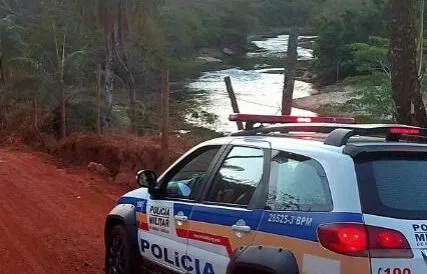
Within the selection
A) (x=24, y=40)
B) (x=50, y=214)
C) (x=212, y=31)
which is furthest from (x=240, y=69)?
(x=50, y=214)

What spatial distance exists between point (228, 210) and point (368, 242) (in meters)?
1.10

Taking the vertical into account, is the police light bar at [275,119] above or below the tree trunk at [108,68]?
above

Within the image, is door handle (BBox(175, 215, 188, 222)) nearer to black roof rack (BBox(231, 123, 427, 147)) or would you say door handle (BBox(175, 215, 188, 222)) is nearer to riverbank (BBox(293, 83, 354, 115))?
black roof rack (BBox(231, 123, 427, 147))

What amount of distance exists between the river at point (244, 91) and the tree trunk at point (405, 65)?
1375cm

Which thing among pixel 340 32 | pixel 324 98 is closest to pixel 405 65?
pixel 324 98

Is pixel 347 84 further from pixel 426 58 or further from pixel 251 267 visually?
pixel 251 267

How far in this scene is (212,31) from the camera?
66.6m

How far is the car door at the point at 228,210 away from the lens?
4.43m

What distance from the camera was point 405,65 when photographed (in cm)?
985

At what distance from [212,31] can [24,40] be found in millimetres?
40348

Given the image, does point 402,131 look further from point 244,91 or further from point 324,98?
point 324,98

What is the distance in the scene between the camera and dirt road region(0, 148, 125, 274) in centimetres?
755

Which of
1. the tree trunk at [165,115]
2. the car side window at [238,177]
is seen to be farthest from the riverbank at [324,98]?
the car side window at [238,177]

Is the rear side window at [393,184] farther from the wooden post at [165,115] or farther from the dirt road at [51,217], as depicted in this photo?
the wooden post at [165,115]
